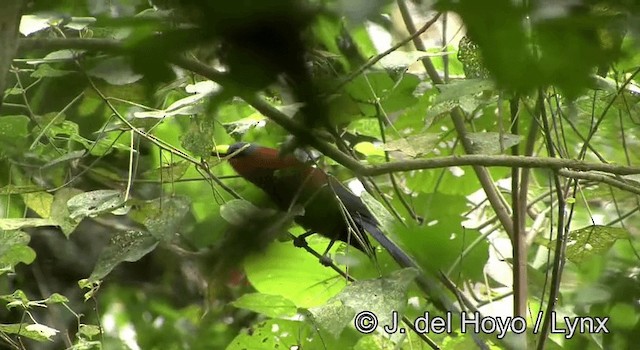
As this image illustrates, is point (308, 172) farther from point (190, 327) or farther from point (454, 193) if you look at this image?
point (454, 193)

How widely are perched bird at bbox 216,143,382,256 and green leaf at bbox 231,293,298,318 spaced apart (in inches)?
5.4

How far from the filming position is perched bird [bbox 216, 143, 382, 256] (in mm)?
1062

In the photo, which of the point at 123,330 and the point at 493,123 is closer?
the point at 123,330

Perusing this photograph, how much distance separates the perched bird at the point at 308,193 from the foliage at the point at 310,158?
0.04 meters

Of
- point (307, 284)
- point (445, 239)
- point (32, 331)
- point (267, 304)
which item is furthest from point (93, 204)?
point (445, 239)

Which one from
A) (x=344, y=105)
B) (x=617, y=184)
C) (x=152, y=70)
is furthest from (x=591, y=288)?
(x=152, y=70)

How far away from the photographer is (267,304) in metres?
1.32

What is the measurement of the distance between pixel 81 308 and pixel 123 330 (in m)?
0.46

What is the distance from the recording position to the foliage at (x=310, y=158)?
36cm

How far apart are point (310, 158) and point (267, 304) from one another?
0.70 metres

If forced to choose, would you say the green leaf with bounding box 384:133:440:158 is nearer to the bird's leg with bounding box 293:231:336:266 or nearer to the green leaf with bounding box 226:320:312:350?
the bird's leg with bounding box 293:231:336:266

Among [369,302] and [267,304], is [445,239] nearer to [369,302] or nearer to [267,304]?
[369,302]

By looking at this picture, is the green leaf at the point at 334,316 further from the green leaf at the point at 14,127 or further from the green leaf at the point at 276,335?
the green leaf at the point at 14,127

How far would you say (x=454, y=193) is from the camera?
1.72 metres
